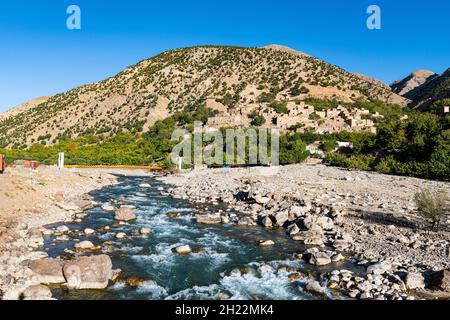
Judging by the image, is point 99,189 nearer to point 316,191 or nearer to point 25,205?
point 25,205

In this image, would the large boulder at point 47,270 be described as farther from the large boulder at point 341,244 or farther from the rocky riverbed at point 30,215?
the large boulder at point 341,244

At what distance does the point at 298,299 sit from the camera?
8.52 metres

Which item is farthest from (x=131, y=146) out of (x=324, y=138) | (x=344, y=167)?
(x=344, y=167)

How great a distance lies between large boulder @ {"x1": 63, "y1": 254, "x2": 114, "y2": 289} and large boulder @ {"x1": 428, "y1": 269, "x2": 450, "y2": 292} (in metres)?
7.85

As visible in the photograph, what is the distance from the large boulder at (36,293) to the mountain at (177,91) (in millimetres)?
60018

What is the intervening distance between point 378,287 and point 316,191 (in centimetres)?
1222

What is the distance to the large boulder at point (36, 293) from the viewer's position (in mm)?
7781

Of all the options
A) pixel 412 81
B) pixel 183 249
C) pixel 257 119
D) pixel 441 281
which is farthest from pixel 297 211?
pixel 412 81

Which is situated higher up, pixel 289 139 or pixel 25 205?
pixel 289 139

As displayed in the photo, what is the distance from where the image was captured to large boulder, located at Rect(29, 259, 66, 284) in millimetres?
8766

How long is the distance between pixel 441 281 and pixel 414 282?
0.57 metres

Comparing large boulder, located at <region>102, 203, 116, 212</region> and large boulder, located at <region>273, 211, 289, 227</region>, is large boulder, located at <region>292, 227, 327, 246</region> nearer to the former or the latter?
large boulder, located at <region>273, 211, 289, 227</region>

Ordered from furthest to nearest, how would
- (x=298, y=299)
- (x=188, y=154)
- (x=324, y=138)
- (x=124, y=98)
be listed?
(x=124, y=98), (x=324, y=138), (x=188, y=154), (x=298, y=299)

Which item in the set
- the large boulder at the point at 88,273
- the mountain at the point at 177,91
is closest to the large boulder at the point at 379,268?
the large boulder at the point at 88,273
